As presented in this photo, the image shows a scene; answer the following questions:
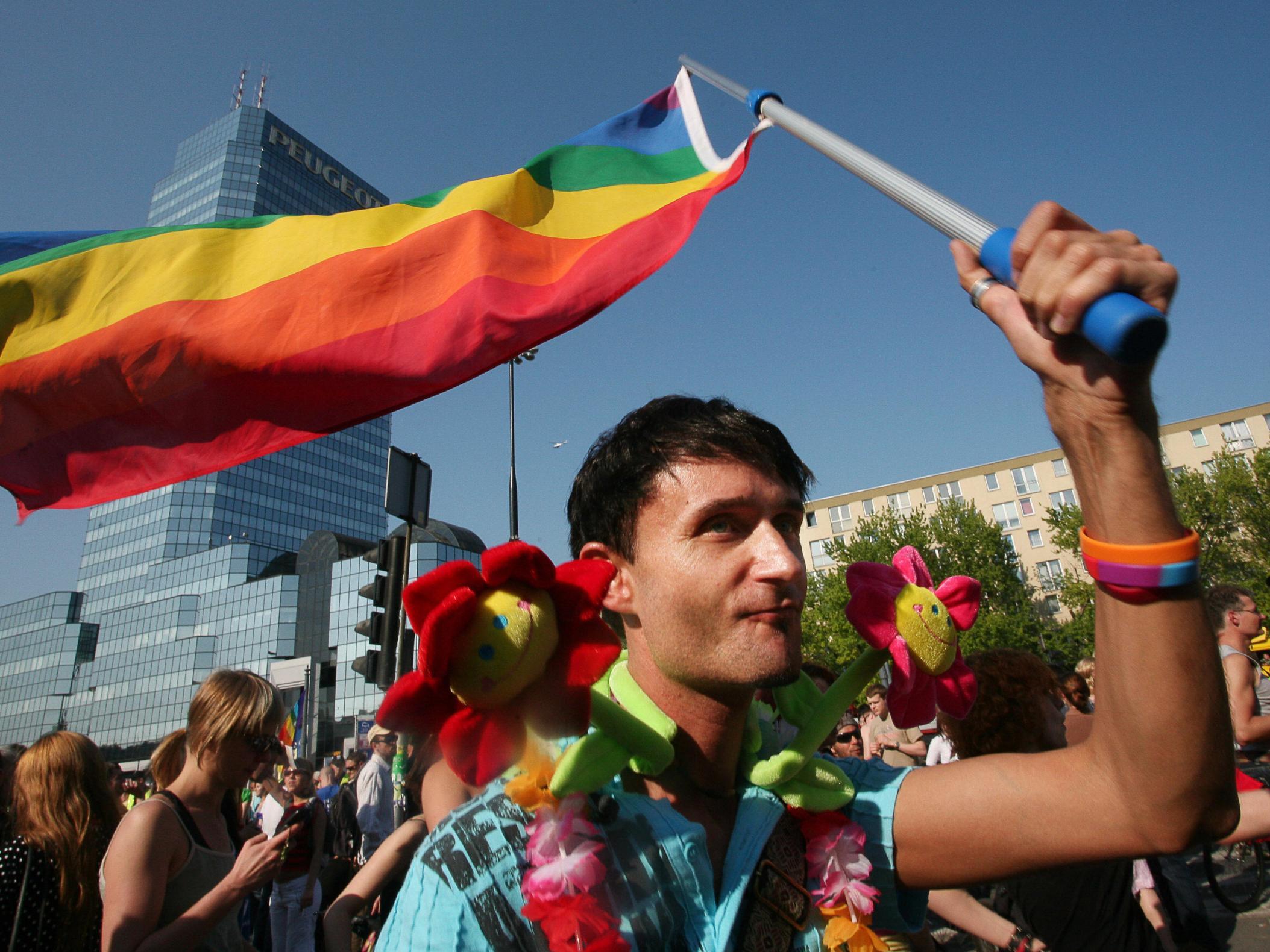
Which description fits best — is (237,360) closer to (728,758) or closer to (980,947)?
(728,758)

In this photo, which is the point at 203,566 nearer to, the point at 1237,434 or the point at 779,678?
the point at 779,678

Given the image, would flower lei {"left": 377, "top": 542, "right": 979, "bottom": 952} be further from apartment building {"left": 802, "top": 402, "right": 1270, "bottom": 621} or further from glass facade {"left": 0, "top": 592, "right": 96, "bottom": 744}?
glass facade {"left": 0, "top": 592, "right": 96, "bottom": 744}

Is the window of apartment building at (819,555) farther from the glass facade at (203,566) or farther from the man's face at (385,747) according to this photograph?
the man's face at (385,747)

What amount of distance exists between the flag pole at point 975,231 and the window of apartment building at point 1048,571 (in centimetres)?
5821

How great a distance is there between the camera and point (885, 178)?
192cm

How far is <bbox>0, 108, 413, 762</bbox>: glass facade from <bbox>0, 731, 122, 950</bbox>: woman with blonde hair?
66.4 metres

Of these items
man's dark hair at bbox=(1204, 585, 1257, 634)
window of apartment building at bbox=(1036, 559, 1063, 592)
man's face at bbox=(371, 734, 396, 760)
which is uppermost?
window of apartment building at bbox=(1036, 559, 1063, 592)

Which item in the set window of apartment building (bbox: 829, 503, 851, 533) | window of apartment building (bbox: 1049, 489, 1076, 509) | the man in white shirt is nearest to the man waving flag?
the man in white shirt

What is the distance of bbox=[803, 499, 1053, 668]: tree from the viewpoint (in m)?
39.6

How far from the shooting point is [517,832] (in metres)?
1.42

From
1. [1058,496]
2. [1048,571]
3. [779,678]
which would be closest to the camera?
[779,678]

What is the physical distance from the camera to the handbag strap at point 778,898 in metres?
1.55

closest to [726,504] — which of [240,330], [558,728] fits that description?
[558,728]

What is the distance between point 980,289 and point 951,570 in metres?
A: 42.8
